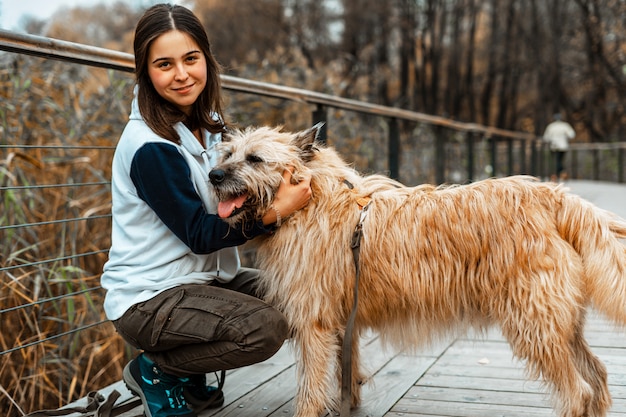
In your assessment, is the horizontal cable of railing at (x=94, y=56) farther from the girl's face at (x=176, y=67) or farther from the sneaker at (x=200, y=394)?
the sneaker at (x=200, y=394)

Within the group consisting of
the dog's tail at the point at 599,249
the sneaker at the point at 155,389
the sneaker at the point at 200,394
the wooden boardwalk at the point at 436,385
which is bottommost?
the wooden boardwalk at the point at 436,385

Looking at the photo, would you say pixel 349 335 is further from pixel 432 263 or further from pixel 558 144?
pixel 558 144

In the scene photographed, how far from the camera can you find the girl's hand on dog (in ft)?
7.60

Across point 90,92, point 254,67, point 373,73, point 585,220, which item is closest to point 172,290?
point 585,220

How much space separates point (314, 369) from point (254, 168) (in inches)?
29.3

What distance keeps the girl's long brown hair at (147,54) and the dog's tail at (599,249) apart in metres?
1.41

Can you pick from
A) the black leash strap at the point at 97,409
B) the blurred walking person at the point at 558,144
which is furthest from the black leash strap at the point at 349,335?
the blurred walking person at the point at 558,144

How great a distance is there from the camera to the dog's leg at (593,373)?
2305mm

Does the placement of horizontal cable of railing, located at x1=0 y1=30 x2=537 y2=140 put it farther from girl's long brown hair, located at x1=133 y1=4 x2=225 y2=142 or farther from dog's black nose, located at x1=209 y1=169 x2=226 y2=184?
dog's black nose, located at x1=209 y1=169 x2=226 y2=184

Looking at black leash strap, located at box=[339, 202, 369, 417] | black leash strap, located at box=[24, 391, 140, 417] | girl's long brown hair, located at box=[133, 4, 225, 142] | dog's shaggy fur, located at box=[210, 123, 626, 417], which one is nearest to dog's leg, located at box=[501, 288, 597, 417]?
dog's shaggy fur, located at box=[210, 123, 626, 417]

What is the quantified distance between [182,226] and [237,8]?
24.0 meters

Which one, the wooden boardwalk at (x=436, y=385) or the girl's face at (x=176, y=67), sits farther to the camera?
the wooden boardwalk at (x=436, y=385)

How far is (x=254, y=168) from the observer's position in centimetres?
230

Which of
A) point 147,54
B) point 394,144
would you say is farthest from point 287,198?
point 394,144
